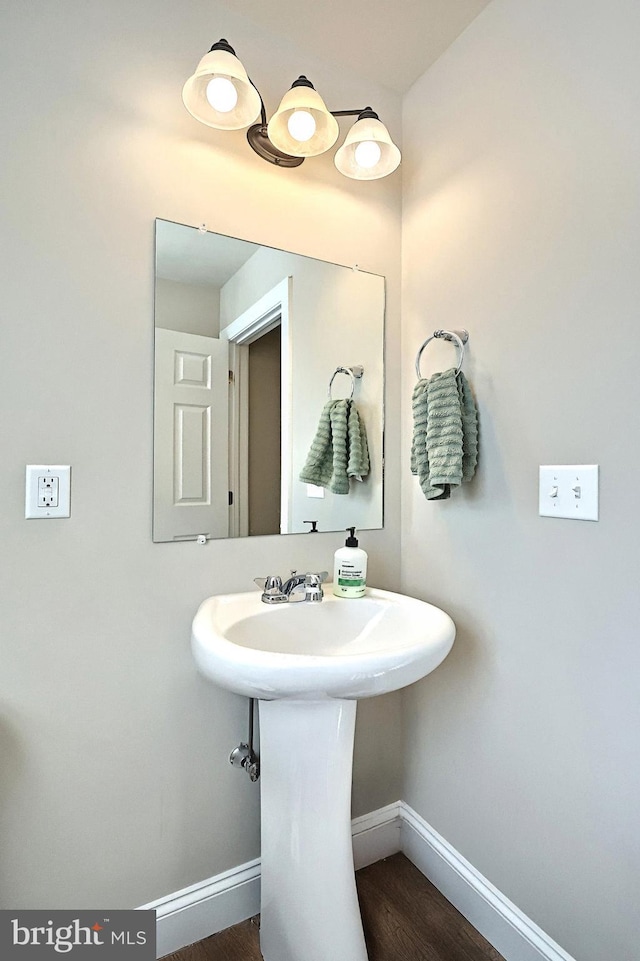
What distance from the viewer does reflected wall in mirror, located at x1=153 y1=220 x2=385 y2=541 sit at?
1222mm

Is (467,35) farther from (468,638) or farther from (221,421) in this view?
(468,638)

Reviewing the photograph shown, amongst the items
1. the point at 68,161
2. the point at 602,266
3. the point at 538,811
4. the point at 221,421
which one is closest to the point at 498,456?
the point at 602,266

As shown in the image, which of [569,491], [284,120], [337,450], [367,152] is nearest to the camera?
[569,491]

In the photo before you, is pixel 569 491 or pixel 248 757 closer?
pixel 569 491

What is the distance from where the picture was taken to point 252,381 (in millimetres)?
1337

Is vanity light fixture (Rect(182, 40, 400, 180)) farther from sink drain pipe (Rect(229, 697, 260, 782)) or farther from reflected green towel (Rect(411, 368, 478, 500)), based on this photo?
sink drain pipe (Rect(229, 697, 260, 782))

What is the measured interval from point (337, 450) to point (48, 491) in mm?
761

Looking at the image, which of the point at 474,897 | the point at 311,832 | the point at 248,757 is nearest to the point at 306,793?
the point at 311,832

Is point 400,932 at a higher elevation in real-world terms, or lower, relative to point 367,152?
lower

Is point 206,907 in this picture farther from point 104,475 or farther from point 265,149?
point 265,149

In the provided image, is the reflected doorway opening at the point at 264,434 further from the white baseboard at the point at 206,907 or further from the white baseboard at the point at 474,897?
the white baseboard at the point at 474,897

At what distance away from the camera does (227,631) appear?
1089 mm

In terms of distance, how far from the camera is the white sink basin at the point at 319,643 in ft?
2.89

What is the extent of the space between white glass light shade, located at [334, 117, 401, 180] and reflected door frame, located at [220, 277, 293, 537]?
1.10ft
